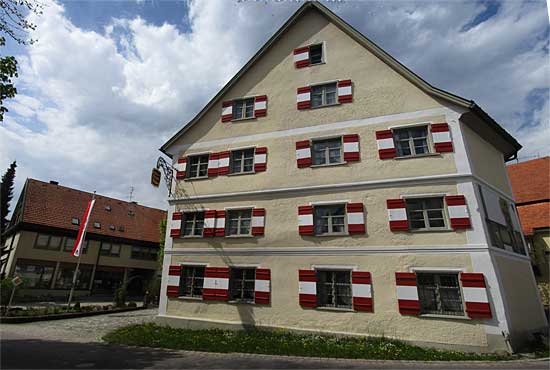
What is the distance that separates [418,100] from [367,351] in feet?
32.0

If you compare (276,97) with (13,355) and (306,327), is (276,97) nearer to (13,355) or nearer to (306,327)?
(306,327)

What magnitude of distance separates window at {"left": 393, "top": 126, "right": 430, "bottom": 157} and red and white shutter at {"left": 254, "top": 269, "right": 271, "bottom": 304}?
7.45 meters

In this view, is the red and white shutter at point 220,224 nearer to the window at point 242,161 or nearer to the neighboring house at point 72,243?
the window at point 242,161

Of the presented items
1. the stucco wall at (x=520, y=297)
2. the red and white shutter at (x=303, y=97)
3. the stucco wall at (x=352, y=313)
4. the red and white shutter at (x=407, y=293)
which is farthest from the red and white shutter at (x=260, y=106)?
the stucco wall at (x=520, y=297)

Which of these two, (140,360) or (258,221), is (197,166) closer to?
(258,221)

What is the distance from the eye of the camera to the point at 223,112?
1641 centimetres

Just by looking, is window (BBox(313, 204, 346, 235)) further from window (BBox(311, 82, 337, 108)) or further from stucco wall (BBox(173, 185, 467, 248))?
window (BBox(311, 82, 337, 108))

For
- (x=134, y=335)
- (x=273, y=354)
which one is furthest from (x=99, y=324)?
(x=273, y=354)

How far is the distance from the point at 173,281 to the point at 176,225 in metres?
2.72

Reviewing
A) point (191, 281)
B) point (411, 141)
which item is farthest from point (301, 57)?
point (191, 281)

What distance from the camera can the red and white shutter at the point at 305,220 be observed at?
12.7 m

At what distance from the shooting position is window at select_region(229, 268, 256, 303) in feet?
43.8

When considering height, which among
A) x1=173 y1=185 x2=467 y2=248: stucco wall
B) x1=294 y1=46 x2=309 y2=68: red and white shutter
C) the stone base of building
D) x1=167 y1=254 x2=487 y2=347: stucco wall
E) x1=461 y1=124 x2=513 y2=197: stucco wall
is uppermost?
x1=294 y1=46 x2=309 y2=68: red and white shutter

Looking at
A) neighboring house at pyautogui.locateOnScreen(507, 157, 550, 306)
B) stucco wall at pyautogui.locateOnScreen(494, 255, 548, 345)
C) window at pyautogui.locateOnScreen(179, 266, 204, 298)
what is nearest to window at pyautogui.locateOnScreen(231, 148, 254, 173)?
window at pyautogui.locateOnScreen(179, 266, 204, 298)
